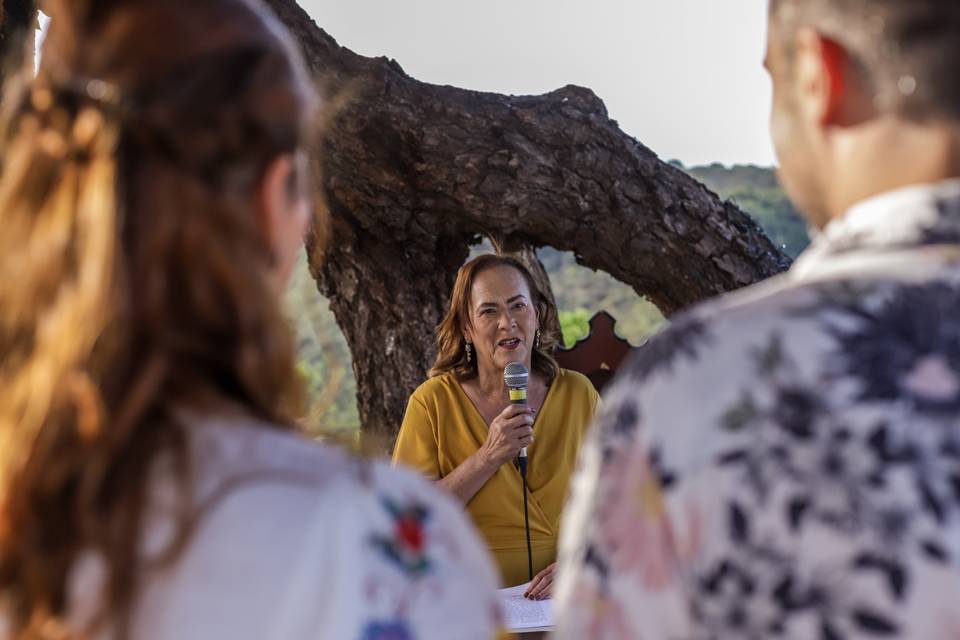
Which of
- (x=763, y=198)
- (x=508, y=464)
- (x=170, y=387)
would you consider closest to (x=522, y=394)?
(x=508, y=464)

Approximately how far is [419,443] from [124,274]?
129 inches

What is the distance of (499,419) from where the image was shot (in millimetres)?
4141

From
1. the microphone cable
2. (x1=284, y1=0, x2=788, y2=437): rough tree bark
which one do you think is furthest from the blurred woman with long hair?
(x1=284, y1=0, x2=788, y2=437): rough tree bark

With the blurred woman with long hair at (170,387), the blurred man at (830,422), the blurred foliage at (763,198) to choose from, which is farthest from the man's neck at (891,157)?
the blurred foliage at (763,198)

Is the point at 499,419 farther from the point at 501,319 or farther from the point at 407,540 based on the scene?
the point at 407,540

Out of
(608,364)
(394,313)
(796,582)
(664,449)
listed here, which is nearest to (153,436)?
(664,449)

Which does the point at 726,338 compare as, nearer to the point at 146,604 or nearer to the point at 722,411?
the point at 722,411

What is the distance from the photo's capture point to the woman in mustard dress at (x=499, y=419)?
4.15 m

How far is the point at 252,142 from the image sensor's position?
3.68ft

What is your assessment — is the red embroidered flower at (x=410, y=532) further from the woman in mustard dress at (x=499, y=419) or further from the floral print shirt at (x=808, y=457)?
the woman in mustard dress at (x=499, y=419)

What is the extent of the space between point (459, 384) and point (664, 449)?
10.9ft

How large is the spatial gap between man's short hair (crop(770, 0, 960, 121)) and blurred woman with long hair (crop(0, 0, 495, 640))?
0.55 metres

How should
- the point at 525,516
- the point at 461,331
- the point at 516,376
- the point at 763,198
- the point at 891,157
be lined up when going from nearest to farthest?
1. the point at 891,157
2. the point at 516,376
3. the point at 525,516
4. the point at 461,331
5. the point at 763,198

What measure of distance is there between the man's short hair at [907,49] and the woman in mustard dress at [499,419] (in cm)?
290
